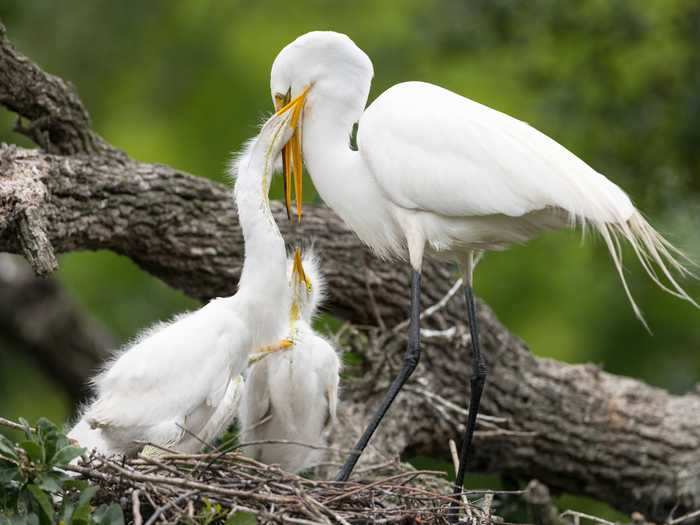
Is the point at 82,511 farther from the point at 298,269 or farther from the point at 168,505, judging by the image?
the point at 298,269

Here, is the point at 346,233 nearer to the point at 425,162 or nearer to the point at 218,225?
the point at 218,225

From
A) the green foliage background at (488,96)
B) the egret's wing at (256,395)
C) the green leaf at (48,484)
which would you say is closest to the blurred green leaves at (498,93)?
the green foliage background at (488,96)

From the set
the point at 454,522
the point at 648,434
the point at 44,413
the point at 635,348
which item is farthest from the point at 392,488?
the point at 44,413

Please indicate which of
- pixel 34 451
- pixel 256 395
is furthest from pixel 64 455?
pixel 256 395

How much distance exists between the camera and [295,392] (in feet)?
14.7

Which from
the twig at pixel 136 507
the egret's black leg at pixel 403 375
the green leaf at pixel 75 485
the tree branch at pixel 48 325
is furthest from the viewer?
the tree branch at pixel 48 325

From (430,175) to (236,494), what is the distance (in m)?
1.31

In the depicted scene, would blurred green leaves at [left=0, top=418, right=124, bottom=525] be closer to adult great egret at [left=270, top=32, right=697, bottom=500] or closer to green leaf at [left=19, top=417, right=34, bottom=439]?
green leaf at [left=19, top=417, right=34, bottom=439]

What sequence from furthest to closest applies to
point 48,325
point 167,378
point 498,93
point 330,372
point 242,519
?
point 498,93
point 48,325
point 330,372
point 167,378
point 242,519

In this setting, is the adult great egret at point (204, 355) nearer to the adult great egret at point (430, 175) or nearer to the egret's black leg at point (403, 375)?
the adult great egret at point (430, 175)

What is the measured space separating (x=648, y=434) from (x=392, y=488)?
1.99m

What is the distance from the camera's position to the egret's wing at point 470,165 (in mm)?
4012

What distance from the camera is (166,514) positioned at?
11.5 feet

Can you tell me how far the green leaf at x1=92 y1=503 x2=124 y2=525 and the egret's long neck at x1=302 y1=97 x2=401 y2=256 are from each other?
1.49 meters
